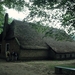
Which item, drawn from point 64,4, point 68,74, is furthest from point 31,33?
point 68,74

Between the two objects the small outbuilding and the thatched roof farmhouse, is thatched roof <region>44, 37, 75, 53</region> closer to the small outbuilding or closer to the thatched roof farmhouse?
the thatched roof farmhouse

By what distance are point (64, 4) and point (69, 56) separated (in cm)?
1910

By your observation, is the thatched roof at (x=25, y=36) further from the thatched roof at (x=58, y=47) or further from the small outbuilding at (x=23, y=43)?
the thatched roof at (x=58, y=47)

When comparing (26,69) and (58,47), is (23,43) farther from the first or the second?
(26,69)

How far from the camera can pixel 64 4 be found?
56.6ft

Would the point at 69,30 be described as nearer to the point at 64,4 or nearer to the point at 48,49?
the point at 64,4

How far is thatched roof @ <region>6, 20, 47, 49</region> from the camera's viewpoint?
2937 centimetres

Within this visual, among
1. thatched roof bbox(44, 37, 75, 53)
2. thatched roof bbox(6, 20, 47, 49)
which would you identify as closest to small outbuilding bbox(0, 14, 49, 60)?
thatched roof bbox(6, 20, 47, 49)

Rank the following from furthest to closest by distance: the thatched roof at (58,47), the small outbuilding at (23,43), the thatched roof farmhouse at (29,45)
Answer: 1. the thatched roof at (58,47)
2. the thatched roof farmhouse at (29,45)
3. the small outbuilding at (23,43)

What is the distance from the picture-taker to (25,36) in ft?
102

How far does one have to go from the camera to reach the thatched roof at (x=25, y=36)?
2937 centimetres

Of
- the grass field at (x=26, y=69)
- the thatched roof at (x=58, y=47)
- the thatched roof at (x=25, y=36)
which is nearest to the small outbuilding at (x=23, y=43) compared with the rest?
the thatched roof at (x=25, y=36)

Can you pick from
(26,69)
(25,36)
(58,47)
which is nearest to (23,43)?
(25,36)

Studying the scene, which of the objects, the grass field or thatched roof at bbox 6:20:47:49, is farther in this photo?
thatched roof at bbox 6:20:47:49
